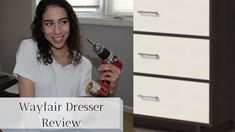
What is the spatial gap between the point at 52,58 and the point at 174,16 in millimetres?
1003

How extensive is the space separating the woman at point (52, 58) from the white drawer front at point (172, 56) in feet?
2.91

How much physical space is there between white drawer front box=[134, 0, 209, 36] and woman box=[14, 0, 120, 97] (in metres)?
0.88

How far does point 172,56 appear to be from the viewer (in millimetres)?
2547

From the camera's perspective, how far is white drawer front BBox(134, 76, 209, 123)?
2.54m

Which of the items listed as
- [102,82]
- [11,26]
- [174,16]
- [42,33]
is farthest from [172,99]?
[11,26]

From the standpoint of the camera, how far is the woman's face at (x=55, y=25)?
63.6 inches

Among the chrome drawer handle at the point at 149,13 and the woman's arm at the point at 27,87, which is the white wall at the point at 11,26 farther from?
the woman's arm at the point at 27,87

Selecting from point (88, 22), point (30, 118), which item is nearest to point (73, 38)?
point (30, 118)

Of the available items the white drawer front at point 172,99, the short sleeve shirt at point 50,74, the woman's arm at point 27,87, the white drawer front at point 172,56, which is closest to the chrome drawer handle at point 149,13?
the white drawer front at point 172,56

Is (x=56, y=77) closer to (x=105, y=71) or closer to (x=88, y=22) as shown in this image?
(x=105, y=71)

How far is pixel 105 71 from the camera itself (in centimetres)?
163

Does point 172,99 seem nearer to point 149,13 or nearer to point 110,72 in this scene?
point 149,13

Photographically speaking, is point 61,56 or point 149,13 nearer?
point 61,56

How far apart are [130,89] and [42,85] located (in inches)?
72.6
